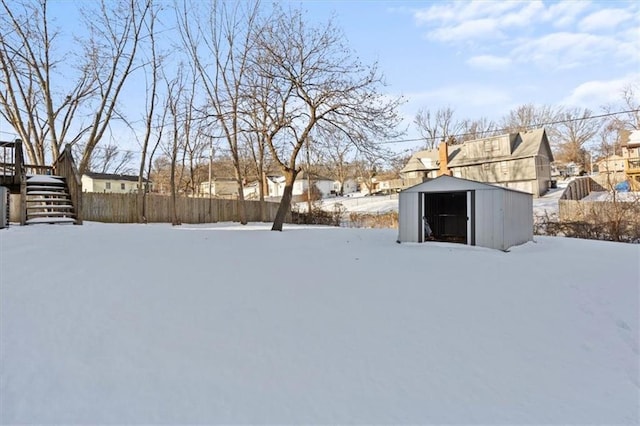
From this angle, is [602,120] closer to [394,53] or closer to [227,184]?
[394,53]

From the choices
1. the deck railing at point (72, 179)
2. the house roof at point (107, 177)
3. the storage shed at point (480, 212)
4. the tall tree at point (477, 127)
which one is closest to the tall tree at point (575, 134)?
the tall tree at point (477, 127)

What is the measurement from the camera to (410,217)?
380 inches

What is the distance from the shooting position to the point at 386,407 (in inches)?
93.9

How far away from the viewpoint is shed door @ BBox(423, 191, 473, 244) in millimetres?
12031

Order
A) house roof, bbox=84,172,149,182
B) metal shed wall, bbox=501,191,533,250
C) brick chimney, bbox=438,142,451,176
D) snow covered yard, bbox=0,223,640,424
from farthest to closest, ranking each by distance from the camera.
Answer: house roof, bbox=84,172,149,182, brick chimney, bbox=438,142,451,176, metal shed wall, bbox=501,191,533,250, snow covered yard, bbox=0,223,640,424

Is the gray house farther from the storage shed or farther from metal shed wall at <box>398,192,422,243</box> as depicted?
metal shed wall at <box>398,192,422,243</box>

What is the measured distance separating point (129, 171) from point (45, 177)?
124 ft

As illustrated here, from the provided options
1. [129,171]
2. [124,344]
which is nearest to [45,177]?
[124,344]

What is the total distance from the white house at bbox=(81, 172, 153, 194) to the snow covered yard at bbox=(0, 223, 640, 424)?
109ft

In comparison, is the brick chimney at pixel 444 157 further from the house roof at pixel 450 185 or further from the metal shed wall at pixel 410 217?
the metal shed wall at pixel 410 217

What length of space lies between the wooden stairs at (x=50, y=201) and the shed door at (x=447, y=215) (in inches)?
425

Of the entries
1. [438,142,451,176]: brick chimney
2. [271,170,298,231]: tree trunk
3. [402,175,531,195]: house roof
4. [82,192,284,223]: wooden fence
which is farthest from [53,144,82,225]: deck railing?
[438,142,451,176]: brick chimney

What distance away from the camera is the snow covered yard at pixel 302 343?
234 centimetres

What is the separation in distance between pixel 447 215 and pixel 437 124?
32.9m
